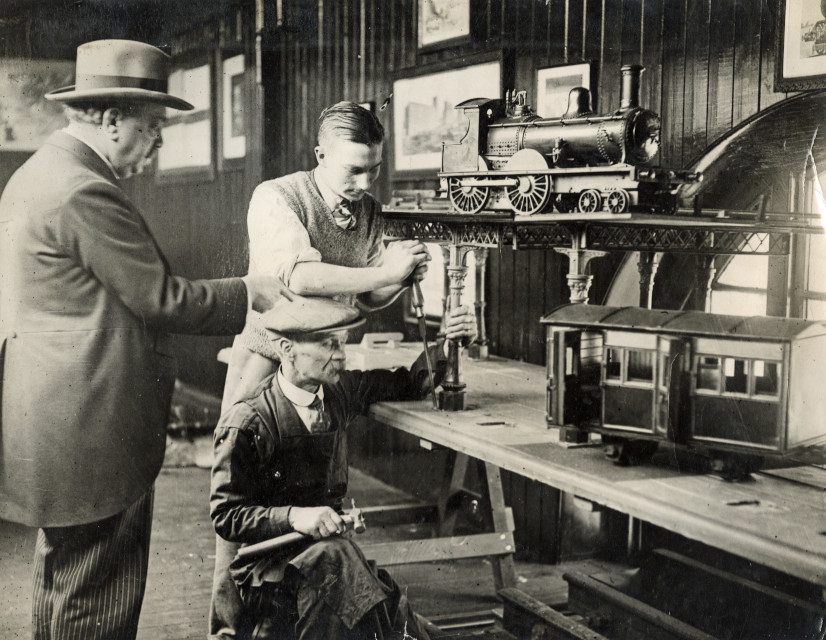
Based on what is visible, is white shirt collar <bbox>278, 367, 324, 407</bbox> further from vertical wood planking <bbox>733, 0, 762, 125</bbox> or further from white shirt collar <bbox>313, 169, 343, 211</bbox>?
vertical wood planking <bbox>733, 0, 762, 125</bbox>

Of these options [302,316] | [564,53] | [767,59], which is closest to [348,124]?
[302,316]

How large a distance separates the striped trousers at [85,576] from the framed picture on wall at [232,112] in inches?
50.7

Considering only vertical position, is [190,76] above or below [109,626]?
above

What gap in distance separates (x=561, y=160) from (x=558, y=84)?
787 mm

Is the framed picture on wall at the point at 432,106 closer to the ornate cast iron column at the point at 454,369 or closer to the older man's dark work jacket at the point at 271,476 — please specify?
the ornate cast iron column at the point at 454,369

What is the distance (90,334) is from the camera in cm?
323

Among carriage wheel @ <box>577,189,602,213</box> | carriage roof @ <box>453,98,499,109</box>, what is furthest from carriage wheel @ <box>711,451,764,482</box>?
carriage roof @ <box>453,98,499,109</box>

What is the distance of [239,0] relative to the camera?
3.63m

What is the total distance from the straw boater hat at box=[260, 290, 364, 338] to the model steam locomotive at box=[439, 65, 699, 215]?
81cm

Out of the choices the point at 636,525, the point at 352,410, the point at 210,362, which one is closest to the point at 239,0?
the point at 210,362

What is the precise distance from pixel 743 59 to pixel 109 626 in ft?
10.6

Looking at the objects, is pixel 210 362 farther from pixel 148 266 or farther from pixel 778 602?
pixel 778 602

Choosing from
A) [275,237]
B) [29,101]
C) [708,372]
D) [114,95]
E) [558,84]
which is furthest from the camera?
[558,84]

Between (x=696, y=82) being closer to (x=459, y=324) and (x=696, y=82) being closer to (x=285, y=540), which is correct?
(x=459, y=324)
